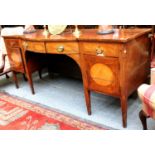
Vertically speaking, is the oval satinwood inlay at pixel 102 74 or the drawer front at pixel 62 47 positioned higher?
the drawer front at pixel 62 47

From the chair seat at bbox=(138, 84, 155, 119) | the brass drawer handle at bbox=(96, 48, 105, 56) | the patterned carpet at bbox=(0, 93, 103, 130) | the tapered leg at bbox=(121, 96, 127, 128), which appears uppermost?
the brass drawer handle at bbox=(96, 48, 105, 56)

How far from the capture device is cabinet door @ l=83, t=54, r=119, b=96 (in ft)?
5.70

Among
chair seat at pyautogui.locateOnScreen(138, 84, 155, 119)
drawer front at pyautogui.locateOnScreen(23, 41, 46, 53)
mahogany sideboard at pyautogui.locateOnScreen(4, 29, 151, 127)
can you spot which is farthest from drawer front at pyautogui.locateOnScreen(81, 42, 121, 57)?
drawer front at pyautogui.locateOnScreen(23, 41, 46, 53)

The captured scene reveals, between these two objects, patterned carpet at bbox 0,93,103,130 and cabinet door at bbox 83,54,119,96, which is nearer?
cabinet door at bbox 83,54,119,96

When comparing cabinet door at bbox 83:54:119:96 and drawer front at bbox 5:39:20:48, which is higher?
drawer front at bbox 5:39:20:48

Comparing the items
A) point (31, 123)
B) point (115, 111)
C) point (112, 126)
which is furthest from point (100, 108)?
point (31, 123)

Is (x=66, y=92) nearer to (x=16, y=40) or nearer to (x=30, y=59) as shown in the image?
(x=30, y=59)

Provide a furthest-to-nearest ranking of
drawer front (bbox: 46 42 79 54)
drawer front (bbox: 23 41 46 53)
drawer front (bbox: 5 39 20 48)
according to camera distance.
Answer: drawer front (bbox: 5 39 20 48)
drawer front (bbox: 23 41 46 53)
drawer front (bbox: 46 42 79 54)

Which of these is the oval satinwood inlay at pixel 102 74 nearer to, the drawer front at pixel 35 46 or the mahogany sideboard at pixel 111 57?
the mahogany sideboard at pixel 111 57

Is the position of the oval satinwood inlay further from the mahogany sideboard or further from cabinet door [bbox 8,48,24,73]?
cabinet door [bbox 8,48,24,73]

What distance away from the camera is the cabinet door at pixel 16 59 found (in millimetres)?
2648

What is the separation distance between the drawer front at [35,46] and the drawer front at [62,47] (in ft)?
0.27

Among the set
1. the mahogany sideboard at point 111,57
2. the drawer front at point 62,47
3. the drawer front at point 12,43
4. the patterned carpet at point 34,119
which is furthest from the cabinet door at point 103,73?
the drawer front at point 12,43

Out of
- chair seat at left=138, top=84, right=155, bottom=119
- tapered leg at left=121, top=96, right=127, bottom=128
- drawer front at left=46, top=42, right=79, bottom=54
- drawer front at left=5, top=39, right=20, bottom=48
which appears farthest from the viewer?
drawer front at left=5, top=39, right=20, bottom=48
